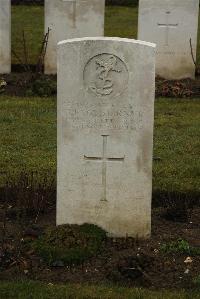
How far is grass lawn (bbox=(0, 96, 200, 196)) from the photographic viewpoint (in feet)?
26.5

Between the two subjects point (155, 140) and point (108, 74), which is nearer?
point (108, 74)

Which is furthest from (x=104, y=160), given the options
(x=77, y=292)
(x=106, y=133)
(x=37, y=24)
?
(x=37, y=24)

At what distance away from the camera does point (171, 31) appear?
13359 mm

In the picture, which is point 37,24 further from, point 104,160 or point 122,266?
point 122,266

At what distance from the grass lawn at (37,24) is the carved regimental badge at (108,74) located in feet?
26.8

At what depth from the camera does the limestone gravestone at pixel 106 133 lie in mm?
6219

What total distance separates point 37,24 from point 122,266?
13463 millimetres

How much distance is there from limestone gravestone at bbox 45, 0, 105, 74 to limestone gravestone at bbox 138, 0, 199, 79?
29.8 inches

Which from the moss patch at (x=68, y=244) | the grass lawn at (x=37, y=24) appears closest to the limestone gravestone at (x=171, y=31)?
the grass lawn at (x=37, y=24)

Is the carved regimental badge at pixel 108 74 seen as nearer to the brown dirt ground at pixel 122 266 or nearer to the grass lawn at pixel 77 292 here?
the brown dirt ground at pixel 122 266

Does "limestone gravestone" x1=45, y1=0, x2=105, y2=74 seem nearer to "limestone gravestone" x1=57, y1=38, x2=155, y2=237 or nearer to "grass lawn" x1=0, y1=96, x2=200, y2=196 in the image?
"grass lawn" x1=0, y1=96, x2=200, y2=196

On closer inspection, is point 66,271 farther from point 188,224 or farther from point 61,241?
point 188,224

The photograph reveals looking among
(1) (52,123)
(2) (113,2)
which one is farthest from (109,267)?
(2) (113,2)

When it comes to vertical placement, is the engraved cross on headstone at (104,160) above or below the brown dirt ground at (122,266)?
above
